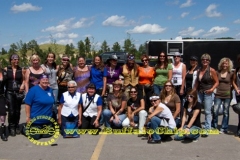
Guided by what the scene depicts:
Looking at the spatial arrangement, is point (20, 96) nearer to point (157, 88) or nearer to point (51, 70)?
point (51, 70)

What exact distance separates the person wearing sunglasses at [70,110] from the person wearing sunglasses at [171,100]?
190 centimetres

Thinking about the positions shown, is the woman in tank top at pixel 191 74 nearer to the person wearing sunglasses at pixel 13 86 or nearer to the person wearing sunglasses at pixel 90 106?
the person wearing sunglasses at pixel 90 106

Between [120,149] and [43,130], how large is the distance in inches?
72.6

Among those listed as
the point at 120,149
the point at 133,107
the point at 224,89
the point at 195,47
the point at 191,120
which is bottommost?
the point at 120,149

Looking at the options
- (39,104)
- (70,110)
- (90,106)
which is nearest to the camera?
(39,104)

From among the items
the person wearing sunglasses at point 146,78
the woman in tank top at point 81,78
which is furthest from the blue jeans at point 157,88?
the woman in tank top at point 81,78

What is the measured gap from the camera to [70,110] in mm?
6777

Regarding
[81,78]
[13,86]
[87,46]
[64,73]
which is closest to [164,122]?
[81,78]

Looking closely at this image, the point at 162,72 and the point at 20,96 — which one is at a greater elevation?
the point at 162,72

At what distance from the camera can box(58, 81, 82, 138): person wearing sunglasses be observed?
6750 millimetres

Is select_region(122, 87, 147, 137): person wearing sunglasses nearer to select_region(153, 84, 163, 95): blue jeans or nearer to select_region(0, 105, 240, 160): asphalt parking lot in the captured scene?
select_region(0, 105, 240, 160): asphalt parking lot

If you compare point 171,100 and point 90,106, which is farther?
point 90,106

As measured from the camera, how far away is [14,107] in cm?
688

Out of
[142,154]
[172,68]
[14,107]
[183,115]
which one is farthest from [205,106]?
[14,107]
